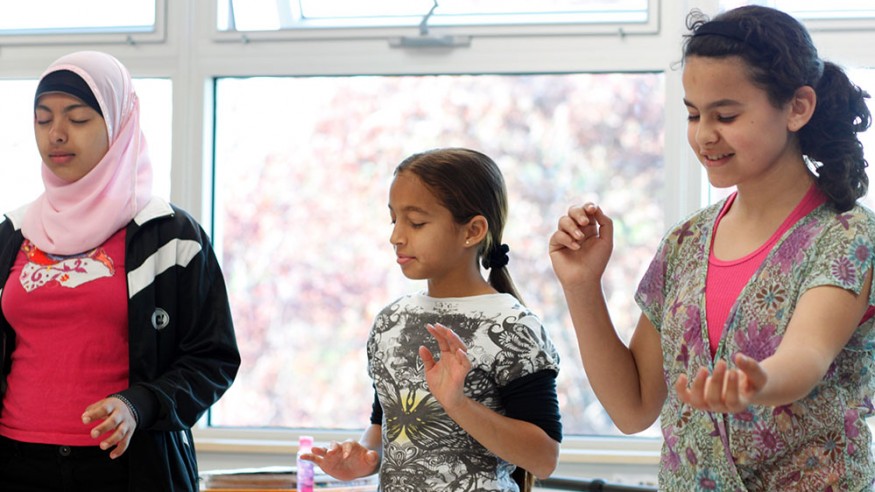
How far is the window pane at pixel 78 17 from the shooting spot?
11.5 ft

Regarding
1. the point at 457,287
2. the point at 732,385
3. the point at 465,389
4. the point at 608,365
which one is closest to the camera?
the point at 732,385

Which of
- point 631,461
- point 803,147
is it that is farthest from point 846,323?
point 631,461

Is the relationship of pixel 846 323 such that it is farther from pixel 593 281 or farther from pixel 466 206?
pixel 466 206

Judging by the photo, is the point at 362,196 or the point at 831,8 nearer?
the point at 831,8

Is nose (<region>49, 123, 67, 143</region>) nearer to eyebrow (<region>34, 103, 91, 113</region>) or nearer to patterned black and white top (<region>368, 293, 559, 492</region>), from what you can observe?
eyebrow (<region>34, 103, 91, 113</region>)

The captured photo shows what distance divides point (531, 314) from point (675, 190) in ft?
4.30

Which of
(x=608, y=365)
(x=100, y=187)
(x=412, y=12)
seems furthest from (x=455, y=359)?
(x=412, y=12)

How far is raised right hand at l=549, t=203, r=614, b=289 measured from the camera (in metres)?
1.67

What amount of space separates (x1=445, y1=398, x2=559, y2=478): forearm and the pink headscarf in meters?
0.87

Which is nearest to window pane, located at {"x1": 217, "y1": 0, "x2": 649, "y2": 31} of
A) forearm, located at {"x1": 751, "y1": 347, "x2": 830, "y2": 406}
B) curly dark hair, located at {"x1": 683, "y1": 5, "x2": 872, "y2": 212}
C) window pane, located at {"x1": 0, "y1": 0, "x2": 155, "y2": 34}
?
window pane, located at {"x1": 0, "y1": 0, "x2": 155, "y2": 34}

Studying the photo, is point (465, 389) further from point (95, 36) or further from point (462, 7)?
point (95, 36)

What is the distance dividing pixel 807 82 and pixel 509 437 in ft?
2.46

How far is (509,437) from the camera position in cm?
181

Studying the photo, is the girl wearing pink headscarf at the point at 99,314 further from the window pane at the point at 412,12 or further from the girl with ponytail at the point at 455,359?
the window pane at the point at 412,12
